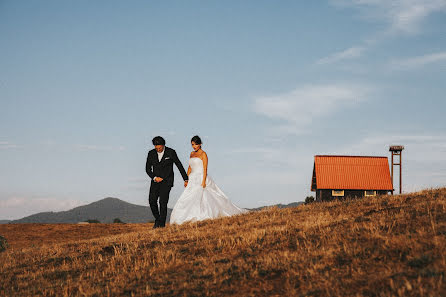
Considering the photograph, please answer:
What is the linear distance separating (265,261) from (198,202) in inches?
306

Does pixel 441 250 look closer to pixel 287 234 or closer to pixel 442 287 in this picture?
pixel 442 287

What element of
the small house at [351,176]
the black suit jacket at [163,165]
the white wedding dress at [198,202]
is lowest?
the white wedding dress at [198,202]

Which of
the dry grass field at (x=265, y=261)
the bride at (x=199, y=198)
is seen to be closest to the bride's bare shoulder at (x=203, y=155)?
the bride at (x=199, y=198)

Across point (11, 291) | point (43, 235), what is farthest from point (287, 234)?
point (43, 235)

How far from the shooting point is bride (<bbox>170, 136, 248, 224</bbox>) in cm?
1475

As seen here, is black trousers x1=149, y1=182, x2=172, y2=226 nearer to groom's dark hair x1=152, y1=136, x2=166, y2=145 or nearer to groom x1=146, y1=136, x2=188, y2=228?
groom x1=146, y1=136, x2=188, y2=228

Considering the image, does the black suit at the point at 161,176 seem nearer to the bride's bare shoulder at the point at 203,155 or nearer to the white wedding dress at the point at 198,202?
the white wedding dress at the point at 198,202

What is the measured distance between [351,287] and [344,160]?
39.4 m

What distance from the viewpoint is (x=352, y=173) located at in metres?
42.9

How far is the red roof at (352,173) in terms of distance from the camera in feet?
138

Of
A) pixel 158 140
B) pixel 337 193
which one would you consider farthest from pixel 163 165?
pixel 337 193

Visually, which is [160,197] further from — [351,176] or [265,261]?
[351,176]

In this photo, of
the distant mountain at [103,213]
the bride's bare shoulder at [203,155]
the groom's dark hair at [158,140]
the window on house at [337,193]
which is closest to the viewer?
the groom's dark hair at [158,140]

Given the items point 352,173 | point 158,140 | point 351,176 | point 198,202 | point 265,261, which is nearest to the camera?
point 265,261
